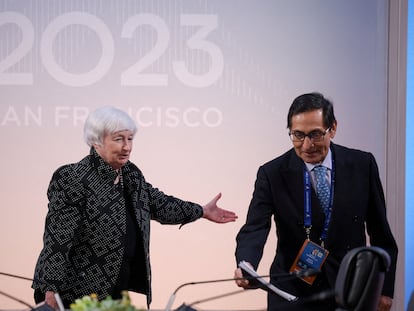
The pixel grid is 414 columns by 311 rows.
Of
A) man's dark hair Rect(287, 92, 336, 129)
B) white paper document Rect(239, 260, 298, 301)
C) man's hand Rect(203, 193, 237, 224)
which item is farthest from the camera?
man's hand Rect(203, 193, 237, 224)

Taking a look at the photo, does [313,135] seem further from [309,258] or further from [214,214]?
[214,214]

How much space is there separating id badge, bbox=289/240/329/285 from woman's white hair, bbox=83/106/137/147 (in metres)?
0.98

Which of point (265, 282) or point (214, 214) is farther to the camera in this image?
point (214, 214)

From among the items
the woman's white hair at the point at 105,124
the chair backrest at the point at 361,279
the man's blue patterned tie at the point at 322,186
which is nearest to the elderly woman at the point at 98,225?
the woman's white hair at the point at 105,124

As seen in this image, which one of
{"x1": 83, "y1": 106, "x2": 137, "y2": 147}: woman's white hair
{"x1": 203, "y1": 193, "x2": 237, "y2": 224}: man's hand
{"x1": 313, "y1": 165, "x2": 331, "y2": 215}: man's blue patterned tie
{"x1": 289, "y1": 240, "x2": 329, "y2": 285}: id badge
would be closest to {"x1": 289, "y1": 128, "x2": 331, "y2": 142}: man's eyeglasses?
{"x1": 313, "y1": 165, "x2": 331, "y2": 215}: man's blue patterned tie

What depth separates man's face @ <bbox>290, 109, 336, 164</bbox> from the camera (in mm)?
3080

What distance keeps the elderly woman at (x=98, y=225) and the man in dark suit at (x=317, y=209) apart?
517 millimetres

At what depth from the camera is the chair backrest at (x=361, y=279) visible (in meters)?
2.10

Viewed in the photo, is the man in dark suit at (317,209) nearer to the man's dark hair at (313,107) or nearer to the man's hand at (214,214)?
the man's dark hair at (313,107)

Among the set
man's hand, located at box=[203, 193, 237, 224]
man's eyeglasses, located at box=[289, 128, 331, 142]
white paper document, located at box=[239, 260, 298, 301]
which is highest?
man's eyeglasses, located at box=[289, 128, 331, 142]

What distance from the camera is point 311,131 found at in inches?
121

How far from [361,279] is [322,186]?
1038 millimetres

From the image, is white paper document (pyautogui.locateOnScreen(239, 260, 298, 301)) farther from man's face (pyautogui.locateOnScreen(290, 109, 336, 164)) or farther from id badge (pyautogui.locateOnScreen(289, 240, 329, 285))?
man's face (pyautogui.locateOnScreen(290, 109, 336, 164))

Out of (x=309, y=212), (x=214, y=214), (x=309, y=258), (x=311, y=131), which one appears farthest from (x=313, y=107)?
(x=214, y=214)
